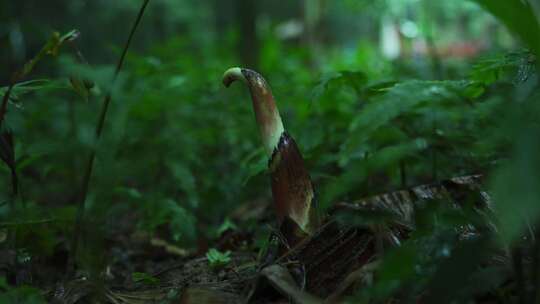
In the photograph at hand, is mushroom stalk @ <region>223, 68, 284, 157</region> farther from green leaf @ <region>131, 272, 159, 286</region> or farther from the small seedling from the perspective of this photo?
green leaf @ <region>131, 272, 159, 286</region>

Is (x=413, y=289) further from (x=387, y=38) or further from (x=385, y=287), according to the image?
(x=387, y=38)

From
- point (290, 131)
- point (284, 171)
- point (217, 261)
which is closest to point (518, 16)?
point (284, 171)

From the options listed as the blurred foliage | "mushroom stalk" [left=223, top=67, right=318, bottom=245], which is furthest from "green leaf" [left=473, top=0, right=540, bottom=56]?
"mushroom stalk" [left=223, top=67, right=318, bottom=245]

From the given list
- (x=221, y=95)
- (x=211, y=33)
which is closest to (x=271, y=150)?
(x=221, y=95)

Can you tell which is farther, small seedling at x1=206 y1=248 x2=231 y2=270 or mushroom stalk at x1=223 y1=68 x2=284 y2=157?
small seedling at x1=206 y1=248 x2=231 y2=270

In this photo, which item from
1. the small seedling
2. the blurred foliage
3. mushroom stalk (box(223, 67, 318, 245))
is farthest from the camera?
the small seedling

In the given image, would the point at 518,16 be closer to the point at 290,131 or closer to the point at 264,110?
the point at 264,110

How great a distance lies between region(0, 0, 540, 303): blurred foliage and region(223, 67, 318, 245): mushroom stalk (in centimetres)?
12

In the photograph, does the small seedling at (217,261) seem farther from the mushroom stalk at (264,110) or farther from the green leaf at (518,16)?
the green leaf at (518,16)

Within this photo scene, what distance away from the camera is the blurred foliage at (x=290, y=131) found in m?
1.05

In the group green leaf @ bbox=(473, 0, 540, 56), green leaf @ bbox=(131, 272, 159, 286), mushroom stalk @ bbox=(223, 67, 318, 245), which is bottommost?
green leaf @ bbox=(131, 272, 159, 286)

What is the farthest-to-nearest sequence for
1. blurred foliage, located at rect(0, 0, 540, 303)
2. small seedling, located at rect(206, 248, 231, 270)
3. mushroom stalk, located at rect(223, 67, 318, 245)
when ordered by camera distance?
small seedling, located at rect(206, 248, 231, 270) < mushroom stalk, located at rect(223, 67, 318, 245) < blurred foliage, located at rect(0, 0, 540, 303)

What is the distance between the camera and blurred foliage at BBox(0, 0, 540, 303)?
1.05 meters

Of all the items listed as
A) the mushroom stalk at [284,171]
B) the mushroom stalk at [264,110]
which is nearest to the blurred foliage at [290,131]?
the mushroom stalk at [284,171]
